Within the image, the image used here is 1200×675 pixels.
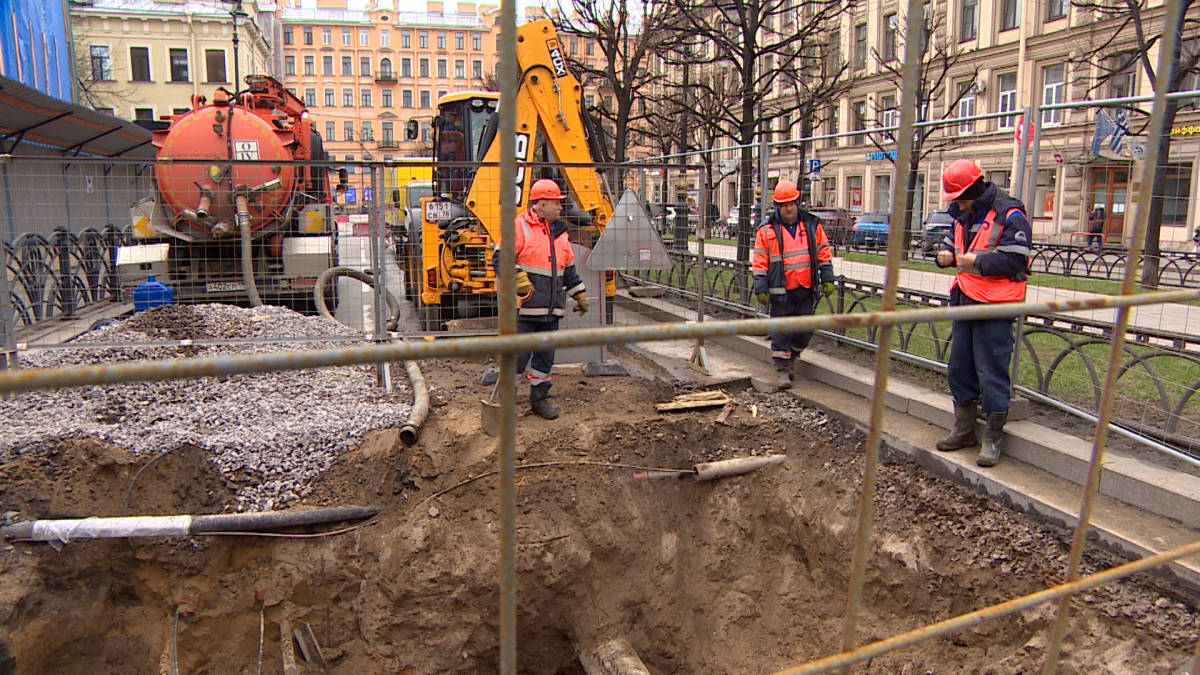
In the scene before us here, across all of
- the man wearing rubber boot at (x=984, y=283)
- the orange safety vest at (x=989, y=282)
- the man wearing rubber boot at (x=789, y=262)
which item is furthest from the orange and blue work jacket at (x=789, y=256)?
the orange safety vest at (x=989, y=282)

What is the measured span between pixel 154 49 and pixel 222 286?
42.8 m

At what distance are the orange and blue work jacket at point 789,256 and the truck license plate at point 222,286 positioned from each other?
6.16 m

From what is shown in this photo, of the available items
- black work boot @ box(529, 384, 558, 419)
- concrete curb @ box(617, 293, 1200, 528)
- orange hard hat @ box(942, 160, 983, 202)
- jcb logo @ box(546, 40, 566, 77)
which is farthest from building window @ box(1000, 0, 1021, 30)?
black work boot @ box(529, 384, 558, 419)

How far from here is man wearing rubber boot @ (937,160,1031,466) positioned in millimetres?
4516

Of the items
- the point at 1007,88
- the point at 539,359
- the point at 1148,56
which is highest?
the point at 1007,88

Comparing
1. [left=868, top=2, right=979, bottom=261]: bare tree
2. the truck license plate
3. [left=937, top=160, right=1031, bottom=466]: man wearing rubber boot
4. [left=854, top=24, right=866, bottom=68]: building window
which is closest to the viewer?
[left=937, top=160, right=1031, bottom=466]: man wearing rubber boot

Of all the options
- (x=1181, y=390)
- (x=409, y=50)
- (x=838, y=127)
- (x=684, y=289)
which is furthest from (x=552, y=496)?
(x=409, y=50)

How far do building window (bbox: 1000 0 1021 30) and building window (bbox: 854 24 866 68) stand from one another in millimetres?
4499

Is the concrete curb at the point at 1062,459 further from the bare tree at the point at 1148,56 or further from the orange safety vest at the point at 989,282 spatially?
the bare tree at the point at 1148,56

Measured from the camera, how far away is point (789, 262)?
6.37m

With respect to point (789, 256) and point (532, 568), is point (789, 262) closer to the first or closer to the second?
point (789, 256)

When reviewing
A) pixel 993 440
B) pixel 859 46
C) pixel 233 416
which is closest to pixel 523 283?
pixel 233 416

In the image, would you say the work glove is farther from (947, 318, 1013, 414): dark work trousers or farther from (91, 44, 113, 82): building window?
(91, 44, 113, 82): building window

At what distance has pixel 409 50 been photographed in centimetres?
7481
